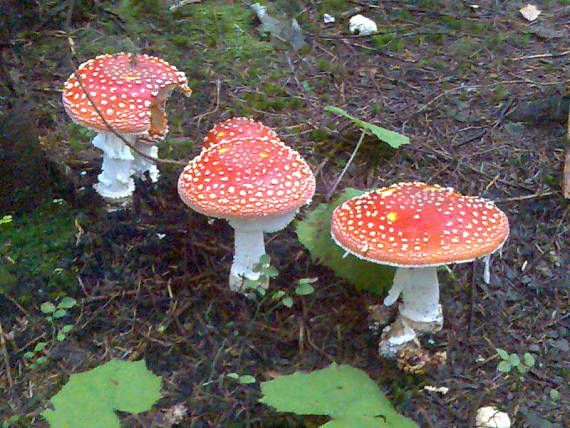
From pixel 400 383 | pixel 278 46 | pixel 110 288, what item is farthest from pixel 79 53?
pixel 400 383

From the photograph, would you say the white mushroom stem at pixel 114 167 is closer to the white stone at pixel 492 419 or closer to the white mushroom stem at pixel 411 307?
the white mushroom stem at pixel 411 307

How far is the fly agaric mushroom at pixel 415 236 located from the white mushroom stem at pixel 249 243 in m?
0.38

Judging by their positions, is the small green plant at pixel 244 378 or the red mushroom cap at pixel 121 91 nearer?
the small green plant at pixel 244 378

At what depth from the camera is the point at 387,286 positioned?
10.4ft

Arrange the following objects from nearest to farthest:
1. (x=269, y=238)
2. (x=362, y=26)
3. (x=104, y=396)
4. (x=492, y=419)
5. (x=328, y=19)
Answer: (x=104, y=396) → (x=492, y=419) → (x=269, y=238) → (x=362, y=26) → (x=328, y=19)

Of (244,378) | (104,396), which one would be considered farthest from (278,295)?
(104,396)

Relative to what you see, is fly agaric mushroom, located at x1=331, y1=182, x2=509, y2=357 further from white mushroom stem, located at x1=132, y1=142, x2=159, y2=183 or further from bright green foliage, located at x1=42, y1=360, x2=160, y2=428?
white mushroom stem, located at x1=132, y1=142, x2=159, y2=183

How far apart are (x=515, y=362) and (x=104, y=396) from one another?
188cm

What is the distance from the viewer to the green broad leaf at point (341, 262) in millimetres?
3158

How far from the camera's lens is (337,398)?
2.38m

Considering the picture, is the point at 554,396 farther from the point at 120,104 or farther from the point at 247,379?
the point at 120,104

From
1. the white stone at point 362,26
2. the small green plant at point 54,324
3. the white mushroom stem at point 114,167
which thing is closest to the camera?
the small green plant at point 54,324

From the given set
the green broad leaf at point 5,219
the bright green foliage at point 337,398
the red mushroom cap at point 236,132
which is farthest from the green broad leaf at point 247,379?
the green broad leaf at point 5,219

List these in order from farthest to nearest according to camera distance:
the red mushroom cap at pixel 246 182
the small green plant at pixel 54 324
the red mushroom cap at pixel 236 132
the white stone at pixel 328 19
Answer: the white stone at pixel 328 19 → the red mushroom cap at pixel 236 132 → the small green plant at pixel 54 324 → the red mushroom cap at pixel 246 182
